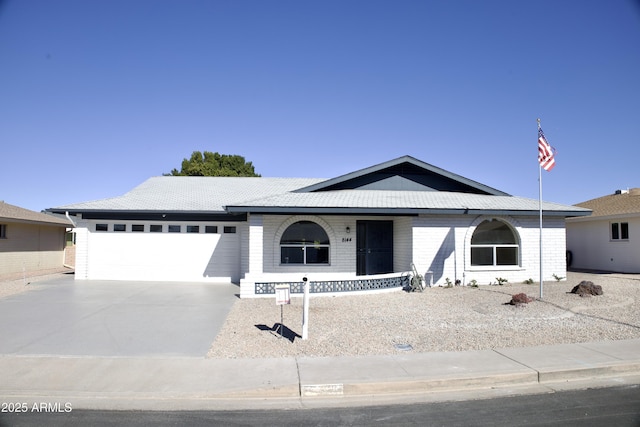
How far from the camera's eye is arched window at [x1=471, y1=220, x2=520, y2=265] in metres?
15.4

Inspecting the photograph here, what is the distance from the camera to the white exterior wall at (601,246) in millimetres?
18391

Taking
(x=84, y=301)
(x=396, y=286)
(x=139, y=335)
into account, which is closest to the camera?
(x=139, y=335)

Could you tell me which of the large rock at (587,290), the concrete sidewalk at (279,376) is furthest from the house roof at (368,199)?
the concrete sidewalk at (279,376)

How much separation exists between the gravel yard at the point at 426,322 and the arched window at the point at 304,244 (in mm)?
3299

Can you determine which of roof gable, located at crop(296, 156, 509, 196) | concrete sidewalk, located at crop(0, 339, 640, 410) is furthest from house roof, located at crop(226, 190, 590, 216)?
concrete sidewalk, located at crop(0, 339, 640, 410)

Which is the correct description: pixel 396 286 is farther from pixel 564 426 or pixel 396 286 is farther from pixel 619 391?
pixel 564 426

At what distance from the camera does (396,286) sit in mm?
14078

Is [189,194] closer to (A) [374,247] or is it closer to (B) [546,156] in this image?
(A) [374,247]

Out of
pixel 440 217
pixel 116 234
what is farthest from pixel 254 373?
pixel 116 234

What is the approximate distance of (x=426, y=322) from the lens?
958cm

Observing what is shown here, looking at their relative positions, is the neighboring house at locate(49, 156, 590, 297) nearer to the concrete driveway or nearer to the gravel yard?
the concrete driveway

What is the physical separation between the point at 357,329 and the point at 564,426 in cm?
457

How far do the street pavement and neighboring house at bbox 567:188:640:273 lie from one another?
1331cm

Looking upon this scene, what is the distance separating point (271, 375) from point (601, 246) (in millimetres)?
20314
